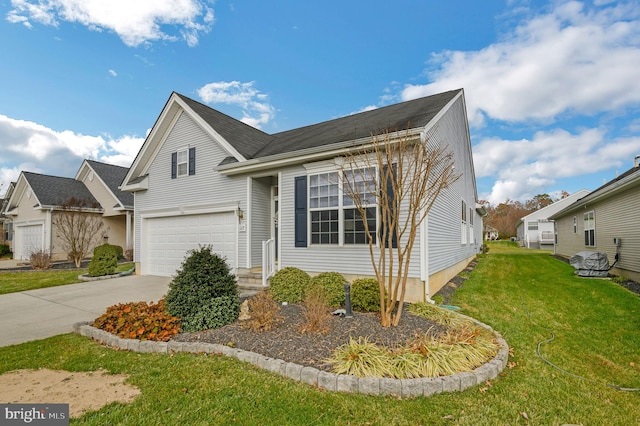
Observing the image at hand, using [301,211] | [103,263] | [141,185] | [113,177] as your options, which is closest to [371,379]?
[301,211]

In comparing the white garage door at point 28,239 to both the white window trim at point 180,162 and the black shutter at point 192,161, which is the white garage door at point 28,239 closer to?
the white window trim at point 180,162

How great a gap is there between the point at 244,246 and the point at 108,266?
251 inches

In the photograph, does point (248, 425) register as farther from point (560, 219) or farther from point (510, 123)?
point (560, 219)

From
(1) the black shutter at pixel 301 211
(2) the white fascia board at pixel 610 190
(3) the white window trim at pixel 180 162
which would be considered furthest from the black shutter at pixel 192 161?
(2) the white fascia board at pixel 610 190

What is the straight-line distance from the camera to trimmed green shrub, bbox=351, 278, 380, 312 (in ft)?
20.4

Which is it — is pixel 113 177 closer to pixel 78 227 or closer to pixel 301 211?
pixel 78 227

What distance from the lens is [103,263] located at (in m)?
12.2

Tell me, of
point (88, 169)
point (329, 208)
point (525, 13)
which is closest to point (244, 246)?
point (329, 208)

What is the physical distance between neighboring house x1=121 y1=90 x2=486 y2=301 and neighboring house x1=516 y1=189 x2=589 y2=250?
2703cm

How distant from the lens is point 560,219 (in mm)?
23172

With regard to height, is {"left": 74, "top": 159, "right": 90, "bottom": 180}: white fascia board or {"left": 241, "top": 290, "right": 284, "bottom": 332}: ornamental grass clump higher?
{"left": 74, "top": 159, "right": 90, "bottom": 180}: white fascia board

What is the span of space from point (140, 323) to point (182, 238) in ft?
22.5

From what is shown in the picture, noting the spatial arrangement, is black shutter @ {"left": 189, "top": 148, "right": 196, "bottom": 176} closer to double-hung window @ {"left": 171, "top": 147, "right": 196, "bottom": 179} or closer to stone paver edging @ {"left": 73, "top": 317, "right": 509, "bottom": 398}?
double-hung window @ {"left": 171, "top": 147, "right": 196, "bottom": 179}

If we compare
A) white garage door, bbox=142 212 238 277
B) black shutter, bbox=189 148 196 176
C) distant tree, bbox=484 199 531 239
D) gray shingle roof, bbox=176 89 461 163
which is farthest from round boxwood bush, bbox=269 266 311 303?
distant tree, bbox=484 199 531 239
